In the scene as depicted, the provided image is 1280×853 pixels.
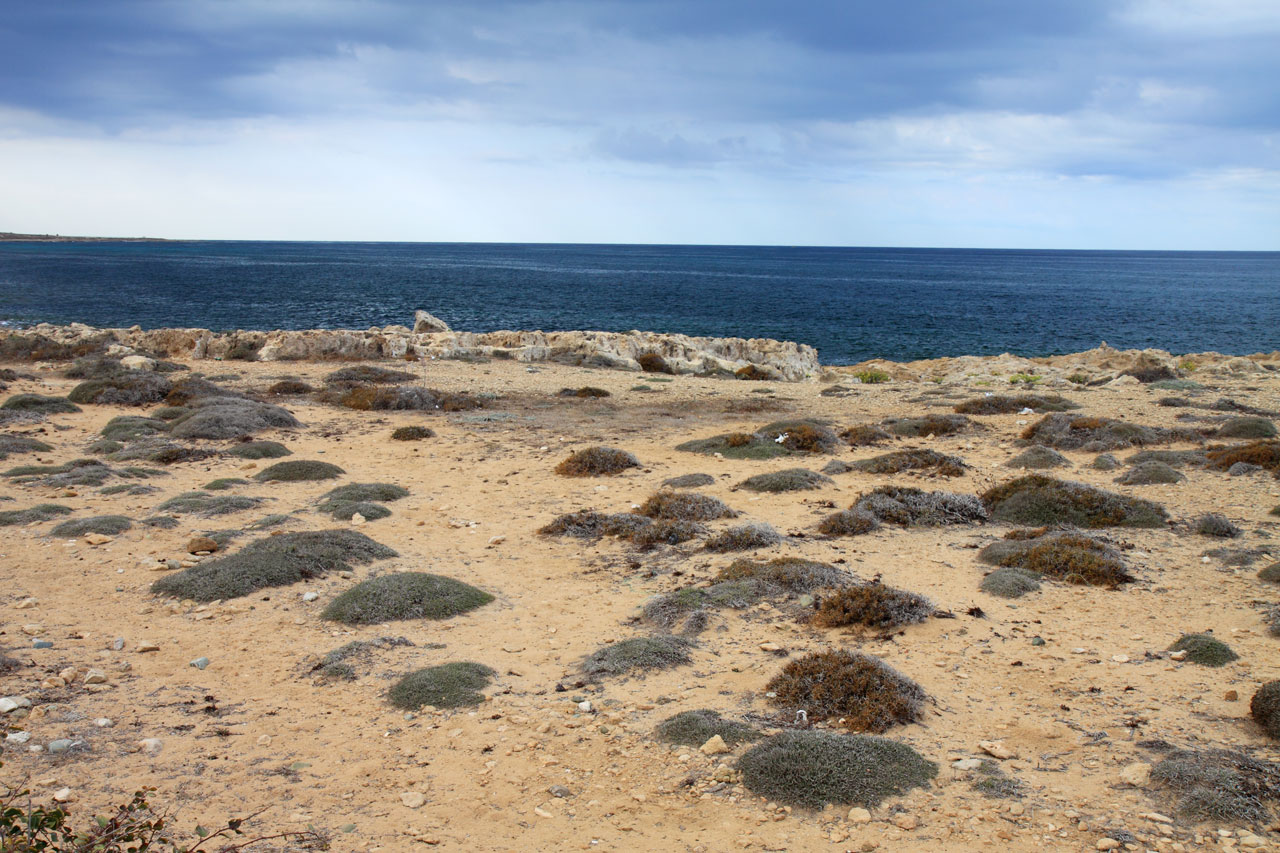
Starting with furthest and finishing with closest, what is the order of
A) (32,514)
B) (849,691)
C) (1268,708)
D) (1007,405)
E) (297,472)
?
(1007,405)
(297,472)
(32,514)
(849,691)
(1268,708)

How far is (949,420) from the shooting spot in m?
18.8

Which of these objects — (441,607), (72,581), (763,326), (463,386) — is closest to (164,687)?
(441,607)

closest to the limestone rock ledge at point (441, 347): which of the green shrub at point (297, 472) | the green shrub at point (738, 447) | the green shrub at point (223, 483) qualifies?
the green shrub at point (738, 447)

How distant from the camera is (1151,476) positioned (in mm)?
13727

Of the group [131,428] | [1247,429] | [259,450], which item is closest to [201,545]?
[259,450]

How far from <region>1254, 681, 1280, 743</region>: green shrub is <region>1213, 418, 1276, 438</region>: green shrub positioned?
13.4 m

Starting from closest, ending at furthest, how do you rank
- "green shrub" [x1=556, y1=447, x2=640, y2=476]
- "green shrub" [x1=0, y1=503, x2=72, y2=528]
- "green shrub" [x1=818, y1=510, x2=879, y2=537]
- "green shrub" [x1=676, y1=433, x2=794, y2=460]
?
"green shrub" [x1=0, y1=503, x2=72, y2=528]
"green shrub" [x1=818, y1=510, x2=879, y2=537]
"green shrub" [x1=556, y1=447, x2=640, y2=476]
"green shrub" [x1=676, y1=433, x2=794, y2=460]

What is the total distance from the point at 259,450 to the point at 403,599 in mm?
8935

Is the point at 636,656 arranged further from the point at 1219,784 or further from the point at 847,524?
the point at 847,524

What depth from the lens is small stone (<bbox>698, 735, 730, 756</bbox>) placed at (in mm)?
6082

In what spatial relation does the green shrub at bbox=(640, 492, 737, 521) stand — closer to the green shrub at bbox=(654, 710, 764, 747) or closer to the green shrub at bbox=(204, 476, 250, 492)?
the green shrub at bbox=(654, 710, 764, 747)

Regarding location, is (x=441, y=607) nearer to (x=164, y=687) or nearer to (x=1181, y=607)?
(x=164, y=687)

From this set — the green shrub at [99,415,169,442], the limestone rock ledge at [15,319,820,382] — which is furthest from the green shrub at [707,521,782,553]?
the limestone rock ledge at [15,319,820,382]

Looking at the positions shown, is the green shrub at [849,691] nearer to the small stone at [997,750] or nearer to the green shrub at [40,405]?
the small stone at [997,750]
